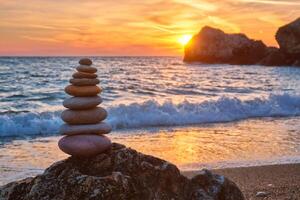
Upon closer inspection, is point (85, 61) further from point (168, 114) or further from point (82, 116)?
point (168, 114)

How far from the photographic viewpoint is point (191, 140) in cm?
1342

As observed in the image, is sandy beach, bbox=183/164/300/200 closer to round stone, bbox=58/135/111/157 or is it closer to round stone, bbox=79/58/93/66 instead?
round stone, bbox=58/135/111/157

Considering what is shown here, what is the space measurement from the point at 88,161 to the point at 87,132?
0.34 metres

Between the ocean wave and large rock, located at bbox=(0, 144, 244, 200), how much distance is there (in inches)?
407

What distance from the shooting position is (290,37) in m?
78.0

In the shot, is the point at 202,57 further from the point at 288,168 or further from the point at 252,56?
the point at 288,168

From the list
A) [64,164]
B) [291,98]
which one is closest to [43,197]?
[64,164]

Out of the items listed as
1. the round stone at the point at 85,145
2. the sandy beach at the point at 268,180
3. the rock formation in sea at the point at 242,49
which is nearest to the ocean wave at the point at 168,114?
the sandy beach at the point at 268,180

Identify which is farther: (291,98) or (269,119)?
(291,98)

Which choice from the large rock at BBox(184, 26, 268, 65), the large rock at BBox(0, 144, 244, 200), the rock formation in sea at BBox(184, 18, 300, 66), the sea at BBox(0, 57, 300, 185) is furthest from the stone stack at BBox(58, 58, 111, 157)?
the large rock at BBox(184, 26, 268, 65)

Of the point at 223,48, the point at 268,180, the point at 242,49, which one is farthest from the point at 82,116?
the point at 223,48

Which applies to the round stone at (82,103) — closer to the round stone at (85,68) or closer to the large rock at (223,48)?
the round stone at (85,68)

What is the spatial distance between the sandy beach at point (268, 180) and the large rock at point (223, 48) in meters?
88.4

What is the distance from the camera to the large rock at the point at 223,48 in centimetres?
9919
